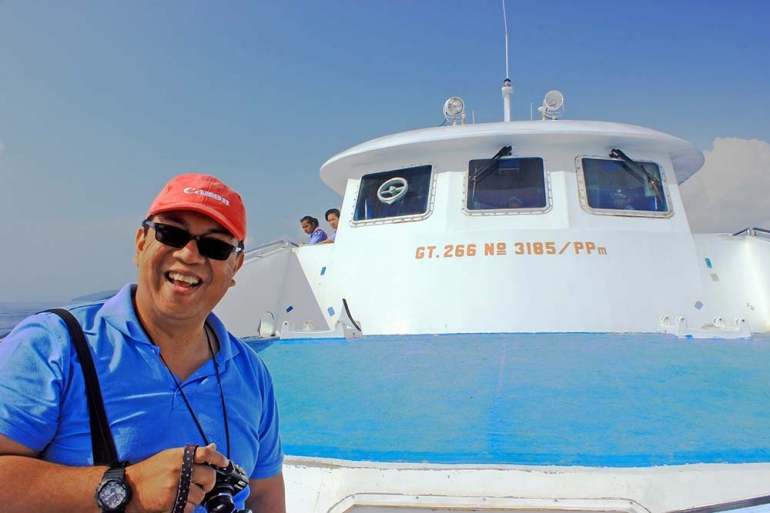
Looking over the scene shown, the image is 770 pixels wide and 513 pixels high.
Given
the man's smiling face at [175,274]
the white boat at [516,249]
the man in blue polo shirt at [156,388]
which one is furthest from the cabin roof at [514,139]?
the man's smiling face at [175,274]

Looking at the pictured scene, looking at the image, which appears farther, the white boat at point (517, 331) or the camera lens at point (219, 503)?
the white boat at point (517, 331)

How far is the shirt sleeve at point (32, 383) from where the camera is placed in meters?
1.13

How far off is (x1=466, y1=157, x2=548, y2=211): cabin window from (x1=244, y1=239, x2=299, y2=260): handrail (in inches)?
91.1

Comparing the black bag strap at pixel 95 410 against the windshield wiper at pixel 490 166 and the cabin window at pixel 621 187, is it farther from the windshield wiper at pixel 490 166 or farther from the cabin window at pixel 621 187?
the cabin window at pixel 621 187

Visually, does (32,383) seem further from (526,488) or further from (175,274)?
(526,488)

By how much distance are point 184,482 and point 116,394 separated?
10.8 inches

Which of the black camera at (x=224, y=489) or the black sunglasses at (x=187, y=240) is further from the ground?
the black sunglasses at (x=187, y=240)

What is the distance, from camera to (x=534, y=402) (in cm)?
265

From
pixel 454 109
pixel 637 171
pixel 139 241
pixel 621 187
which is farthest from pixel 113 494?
pixel 454 109

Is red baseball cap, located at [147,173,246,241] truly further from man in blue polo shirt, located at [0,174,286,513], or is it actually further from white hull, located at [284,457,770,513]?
white hull, located at [284,457,770,513]

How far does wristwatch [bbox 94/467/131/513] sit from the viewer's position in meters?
1.12

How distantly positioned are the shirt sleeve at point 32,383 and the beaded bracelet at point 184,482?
288mm

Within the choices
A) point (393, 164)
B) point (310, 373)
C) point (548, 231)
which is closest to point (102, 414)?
point (310, 373)

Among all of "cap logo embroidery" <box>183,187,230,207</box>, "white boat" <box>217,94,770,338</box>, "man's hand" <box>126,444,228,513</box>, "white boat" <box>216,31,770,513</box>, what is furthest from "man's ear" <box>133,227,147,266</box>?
"white boat" <box>217,94,770,338</box>
